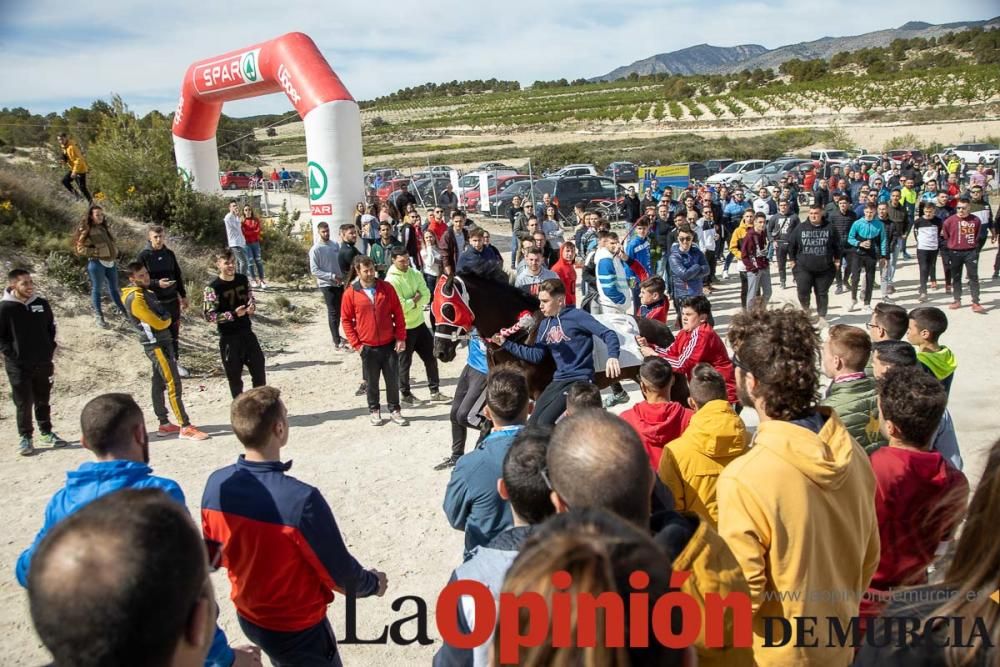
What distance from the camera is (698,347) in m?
5.48

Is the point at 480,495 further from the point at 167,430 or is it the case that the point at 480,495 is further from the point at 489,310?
the point at 167,430

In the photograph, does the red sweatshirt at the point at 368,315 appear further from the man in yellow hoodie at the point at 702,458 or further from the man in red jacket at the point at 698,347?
the man in yellow hoodie at the point at 702,458

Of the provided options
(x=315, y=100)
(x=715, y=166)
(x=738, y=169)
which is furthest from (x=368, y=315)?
(x=715, y=166)

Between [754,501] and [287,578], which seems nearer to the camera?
[754,501]

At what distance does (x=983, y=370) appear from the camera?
7953mm

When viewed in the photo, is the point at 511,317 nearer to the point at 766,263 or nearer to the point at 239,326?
Answer: the point at 239,326

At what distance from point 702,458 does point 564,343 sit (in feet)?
7.02

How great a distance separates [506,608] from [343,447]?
584 cm

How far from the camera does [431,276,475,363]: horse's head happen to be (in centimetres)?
596

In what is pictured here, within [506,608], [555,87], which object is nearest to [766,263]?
[506,608]

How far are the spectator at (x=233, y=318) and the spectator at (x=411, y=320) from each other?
1.54 meters

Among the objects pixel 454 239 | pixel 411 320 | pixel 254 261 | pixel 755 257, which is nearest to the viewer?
pixel 411 320

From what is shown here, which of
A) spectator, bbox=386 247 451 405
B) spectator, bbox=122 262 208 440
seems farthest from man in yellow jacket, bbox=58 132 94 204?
spectator, bbox=386 247 451 405

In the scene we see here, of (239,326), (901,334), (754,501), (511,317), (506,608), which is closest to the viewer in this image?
(506,608)
